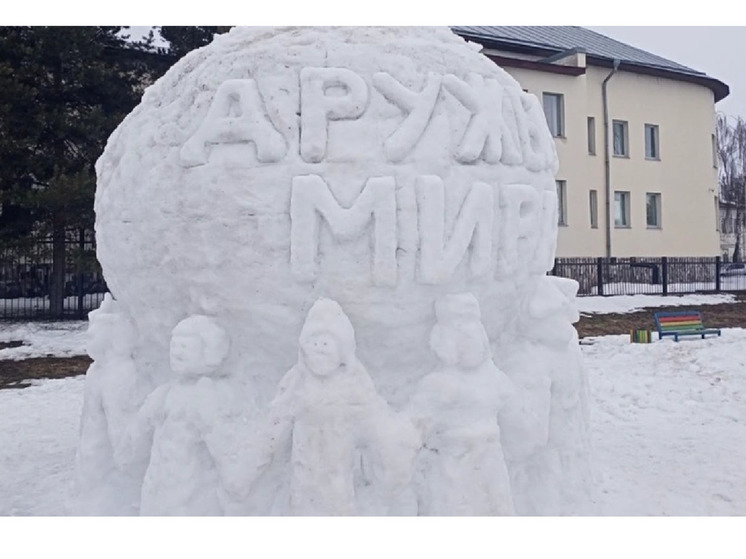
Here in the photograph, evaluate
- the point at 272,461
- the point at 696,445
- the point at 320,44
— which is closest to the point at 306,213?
the point at 320,44

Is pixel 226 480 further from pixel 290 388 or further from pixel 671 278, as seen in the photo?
pixel 671 278

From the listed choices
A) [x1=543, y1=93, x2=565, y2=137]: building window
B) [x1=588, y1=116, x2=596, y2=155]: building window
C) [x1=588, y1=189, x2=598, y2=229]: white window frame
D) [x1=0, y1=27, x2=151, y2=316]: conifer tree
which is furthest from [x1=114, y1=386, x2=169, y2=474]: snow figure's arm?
[x1=588, y1=116, x2=596, y2=155]: building window

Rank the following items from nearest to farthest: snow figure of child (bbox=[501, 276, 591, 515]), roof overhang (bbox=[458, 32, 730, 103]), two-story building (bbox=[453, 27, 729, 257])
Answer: snow figure of child (bbox=[501, 276, 591, 515]) → roof overhang (bbox=[458, 32, 730, 103]) → two-story building (bbox=[453, 27, 729, 257])

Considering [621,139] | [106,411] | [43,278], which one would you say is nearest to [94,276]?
[43,278]

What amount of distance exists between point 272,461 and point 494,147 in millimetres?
2052

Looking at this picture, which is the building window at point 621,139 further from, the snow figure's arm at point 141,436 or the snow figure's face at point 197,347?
the snow figure's arm at point 141,436

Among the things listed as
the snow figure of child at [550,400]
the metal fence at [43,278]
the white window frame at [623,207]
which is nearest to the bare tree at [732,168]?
the white window frame at [623,207]

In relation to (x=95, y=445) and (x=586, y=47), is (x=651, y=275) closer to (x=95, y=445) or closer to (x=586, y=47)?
(x=586, y=47)

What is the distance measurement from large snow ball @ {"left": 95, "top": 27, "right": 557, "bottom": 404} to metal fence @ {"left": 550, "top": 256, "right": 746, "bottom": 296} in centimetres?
1638

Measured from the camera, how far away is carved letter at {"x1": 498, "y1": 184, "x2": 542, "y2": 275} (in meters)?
4.05

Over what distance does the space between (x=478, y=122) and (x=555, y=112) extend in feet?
56.4

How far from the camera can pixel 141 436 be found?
407 cm

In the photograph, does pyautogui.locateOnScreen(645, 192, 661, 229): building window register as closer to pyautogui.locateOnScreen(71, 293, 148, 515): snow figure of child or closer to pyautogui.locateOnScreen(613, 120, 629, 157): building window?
pyautogui.locateOnScreen(613, 120, 629, 157): building window

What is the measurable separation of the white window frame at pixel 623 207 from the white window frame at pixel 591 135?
5.24 ft
